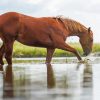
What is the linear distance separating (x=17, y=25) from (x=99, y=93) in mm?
11639

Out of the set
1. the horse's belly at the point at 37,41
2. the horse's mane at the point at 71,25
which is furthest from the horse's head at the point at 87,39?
the horse's belly at the point at 37,41

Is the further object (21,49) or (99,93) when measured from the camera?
(21,49)

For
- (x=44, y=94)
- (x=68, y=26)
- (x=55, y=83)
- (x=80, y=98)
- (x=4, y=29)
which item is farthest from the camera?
(x=68, y=26)

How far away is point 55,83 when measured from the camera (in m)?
10.5

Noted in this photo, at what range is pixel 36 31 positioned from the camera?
67.2ft

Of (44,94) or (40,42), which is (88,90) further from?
(40,42)

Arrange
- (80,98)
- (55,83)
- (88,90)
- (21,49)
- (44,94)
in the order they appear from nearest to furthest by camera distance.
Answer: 1. (80,98)
2. (44,94)
3. (88,90)
4. (55,83)
5. (21,49)

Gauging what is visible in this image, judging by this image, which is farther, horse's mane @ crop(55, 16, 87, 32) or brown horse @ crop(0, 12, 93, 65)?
horse's mane @ crop(55, 16, 87, 32)

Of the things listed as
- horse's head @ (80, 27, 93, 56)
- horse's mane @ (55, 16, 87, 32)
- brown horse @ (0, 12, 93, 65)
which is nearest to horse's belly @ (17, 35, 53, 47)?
brown horse @ (0, 12, 93, 65)

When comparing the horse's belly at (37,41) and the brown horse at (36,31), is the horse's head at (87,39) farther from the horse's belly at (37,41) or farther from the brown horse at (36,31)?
the horse's belly at (37,41)

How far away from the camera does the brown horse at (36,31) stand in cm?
1972

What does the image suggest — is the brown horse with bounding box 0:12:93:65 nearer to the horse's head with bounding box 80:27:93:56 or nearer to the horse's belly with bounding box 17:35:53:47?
the horse's belly with bounding box 17:35:53:47

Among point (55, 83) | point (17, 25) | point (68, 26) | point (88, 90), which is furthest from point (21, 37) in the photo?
point (88, 90)

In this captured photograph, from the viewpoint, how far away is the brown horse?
64.7ft
